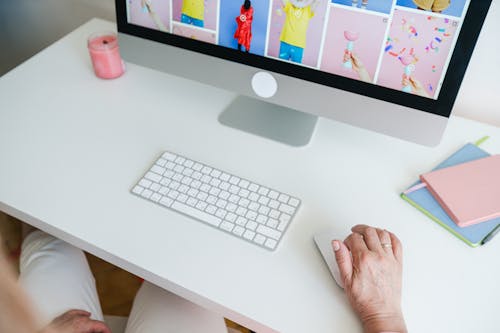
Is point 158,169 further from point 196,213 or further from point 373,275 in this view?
point 373,275

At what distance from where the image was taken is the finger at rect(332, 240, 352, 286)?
28.3 inches

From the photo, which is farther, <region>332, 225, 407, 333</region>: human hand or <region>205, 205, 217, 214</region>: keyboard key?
<region>205, 205, 217, 214</region>: keyboard key

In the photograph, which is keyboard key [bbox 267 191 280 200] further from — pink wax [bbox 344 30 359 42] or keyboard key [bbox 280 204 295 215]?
pink wax [bbox 344 30 359 42]

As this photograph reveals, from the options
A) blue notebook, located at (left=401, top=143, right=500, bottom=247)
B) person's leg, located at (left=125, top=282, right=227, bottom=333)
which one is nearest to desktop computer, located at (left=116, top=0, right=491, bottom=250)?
blue notebook, located at (left=401, top=143, right=500, bottom=247)

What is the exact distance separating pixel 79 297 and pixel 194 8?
0.60 m

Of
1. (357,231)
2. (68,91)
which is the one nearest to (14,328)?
(357,231)

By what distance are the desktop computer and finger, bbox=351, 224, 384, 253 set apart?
0.38ft

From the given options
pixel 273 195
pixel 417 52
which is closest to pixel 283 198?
pixel 273 195

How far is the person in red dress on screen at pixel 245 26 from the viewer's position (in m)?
0.85

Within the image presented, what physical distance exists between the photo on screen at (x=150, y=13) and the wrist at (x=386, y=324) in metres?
0.66

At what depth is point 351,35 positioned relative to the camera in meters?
0.80

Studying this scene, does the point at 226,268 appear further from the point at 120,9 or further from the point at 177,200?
the point at 120,9

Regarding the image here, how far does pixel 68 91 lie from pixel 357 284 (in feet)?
2.56

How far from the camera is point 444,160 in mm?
944
